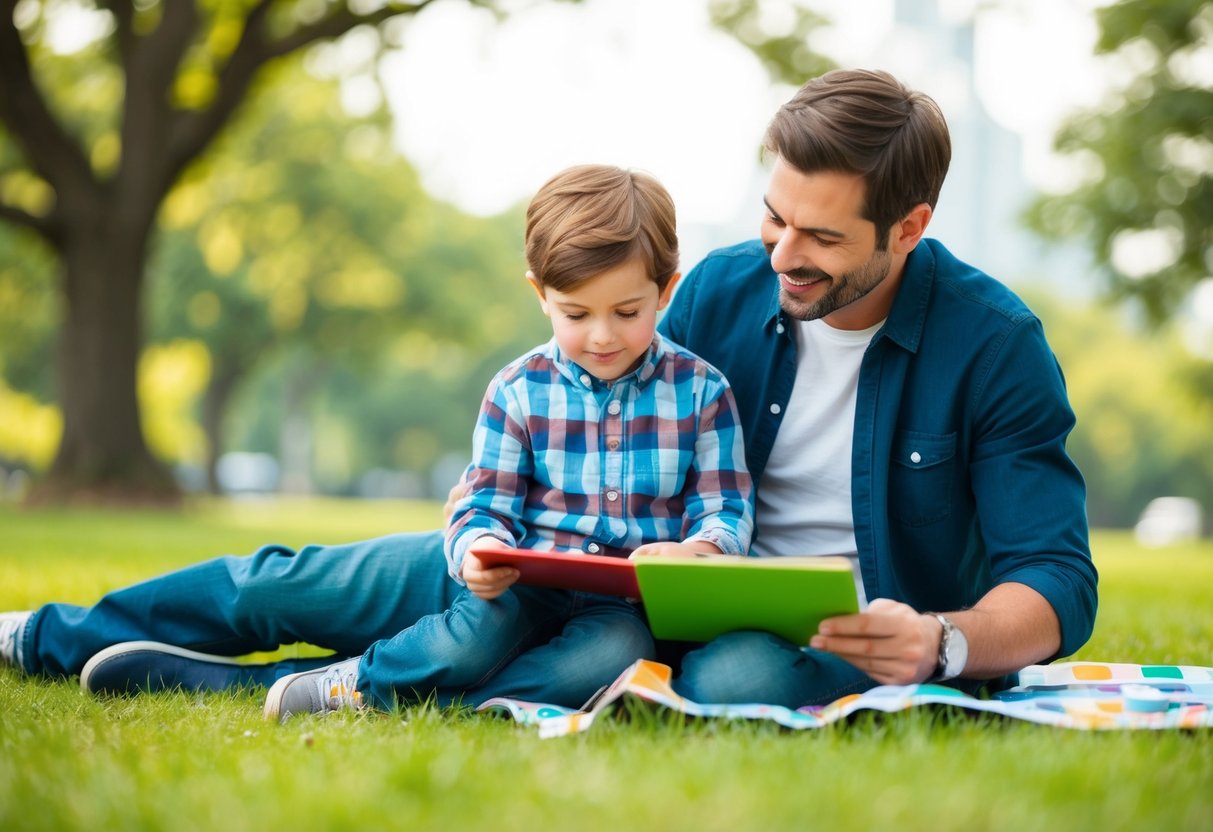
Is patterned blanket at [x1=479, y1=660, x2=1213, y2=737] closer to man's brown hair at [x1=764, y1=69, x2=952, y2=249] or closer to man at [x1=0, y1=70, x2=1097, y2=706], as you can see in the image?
man at [x1=0, y1=70, x2=1097, y2=706]

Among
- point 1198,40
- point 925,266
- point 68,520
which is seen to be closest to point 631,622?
point 925,266

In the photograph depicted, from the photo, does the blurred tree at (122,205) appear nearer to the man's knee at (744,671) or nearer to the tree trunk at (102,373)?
the tree trunk at (102,373)

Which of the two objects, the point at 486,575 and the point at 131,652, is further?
the point at 131,652

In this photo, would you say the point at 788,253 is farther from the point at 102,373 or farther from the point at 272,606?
the point at 102,373

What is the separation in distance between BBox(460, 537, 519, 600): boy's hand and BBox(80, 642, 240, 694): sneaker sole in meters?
0.95

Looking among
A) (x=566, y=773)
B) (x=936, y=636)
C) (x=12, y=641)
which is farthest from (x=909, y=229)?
(x=12, y=641)

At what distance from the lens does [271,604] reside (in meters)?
3.25

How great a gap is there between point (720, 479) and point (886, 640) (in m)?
0.65

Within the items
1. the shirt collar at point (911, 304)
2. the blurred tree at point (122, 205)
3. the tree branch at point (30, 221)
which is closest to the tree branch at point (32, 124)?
the blurred tree at point (122, 205)

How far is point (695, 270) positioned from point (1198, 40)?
12.7 meters

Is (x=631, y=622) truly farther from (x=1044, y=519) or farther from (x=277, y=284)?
(x=277, y=284)

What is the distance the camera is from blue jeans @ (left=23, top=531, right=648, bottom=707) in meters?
3.24

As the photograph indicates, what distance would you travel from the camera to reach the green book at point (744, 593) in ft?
7.78

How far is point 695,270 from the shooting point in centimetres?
363
